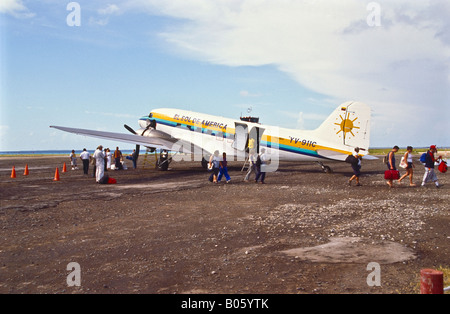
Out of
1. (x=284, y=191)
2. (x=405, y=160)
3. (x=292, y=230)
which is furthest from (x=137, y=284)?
(x=405, y=160)

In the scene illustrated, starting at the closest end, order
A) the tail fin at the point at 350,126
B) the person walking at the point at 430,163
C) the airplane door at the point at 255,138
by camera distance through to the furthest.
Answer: the person walking at the point at 430,163 < the tail fin at the point at 350,126 < the airplane door at the point at 255,138

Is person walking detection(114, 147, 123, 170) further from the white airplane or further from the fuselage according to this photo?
the fuselage

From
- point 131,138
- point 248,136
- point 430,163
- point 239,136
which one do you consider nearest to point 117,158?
point 131,138

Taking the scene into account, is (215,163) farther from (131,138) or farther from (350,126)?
(350,126)

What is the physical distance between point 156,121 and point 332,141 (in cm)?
1520

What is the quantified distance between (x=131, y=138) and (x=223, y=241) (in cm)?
1887

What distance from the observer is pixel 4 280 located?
236 inches

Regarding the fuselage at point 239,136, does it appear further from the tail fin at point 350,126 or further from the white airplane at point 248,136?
the tail fin at point 350,126

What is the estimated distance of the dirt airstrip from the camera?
5.75 meters

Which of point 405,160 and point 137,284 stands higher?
point 405,160

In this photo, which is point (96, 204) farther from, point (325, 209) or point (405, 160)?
point (405, 160)

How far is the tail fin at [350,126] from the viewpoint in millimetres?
21125

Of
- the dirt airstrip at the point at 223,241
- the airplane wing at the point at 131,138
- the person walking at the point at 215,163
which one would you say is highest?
the airplane wing at the point at 131,138

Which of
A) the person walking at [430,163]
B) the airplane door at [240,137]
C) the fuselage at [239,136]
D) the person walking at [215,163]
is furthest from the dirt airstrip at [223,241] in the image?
the airplane door at [240,137]
